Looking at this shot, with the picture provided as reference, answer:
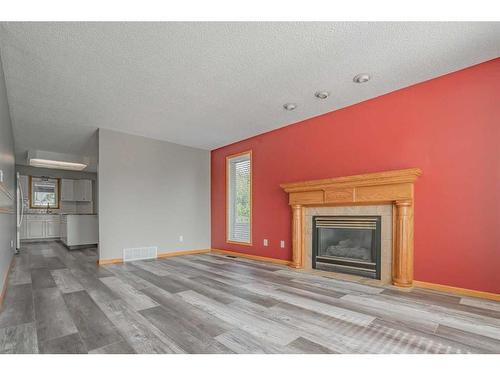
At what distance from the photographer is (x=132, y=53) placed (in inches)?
93.3

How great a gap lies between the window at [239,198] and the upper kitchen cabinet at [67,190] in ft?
19.5

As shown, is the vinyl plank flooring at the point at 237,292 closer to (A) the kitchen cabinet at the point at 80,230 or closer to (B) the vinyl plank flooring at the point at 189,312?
(B) the vinyl plank flooring at the point at 189,312

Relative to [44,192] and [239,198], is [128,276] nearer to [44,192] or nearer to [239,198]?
[239,198]

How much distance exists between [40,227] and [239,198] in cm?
655

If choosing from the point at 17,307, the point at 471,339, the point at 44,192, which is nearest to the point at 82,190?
the point at 44,192

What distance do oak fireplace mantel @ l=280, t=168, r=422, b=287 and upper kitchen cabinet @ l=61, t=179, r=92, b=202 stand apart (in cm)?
755

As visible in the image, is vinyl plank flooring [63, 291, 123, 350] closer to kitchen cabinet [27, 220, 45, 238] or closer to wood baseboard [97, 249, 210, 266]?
wood baseboard [97, 249, 210, 266]

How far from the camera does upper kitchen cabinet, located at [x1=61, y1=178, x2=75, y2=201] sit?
27.2 feet

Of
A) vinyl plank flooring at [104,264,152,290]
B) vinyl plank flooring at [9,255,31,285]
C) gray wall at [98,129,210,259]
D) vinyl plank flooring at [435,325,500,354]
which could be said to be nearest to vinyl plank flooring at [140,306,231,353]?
vinyl plank flooring at [104,264,152,290]

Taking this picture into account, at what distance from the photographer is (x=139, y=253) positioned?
4.77 metres

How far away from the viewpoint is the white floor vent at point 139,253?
4625 mm

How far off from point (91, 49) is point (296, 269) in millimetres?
3592
